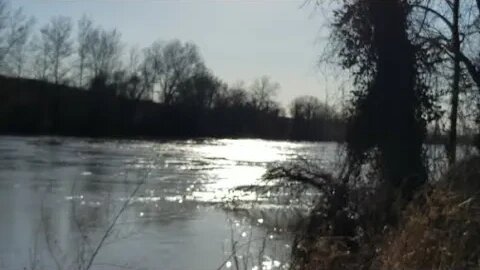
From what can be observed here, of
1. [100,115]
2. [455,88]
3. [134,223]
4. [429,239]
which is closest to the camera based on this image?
[429,239]

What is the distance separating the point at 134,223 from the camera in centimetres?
1505

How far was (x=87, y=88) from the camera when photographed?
272ft

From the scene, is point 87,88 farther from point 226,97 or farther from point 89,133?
point 226,97

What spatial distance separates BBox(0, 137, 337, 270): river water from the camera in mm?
11156

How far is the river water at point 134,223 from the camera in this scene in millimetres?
11156

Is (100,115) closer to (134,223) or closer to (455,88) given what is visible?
(134,223)

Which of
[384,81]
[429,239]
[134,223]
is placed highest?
[384,81]

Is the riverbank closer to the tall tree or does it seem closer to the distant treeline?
the tall tree

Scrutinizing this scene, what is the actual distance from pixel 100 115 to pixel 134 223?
63510mm

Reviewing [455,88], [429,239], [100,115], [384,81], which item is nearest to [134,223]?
[384,81]

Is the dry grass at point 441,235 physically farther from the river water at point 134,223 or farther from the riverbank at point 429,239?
the river water at point 134,223

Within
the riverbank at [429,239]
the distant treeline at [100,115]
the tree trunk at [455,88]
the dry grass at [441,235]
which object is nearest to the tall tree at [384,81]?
the tree trunk at [455,88]

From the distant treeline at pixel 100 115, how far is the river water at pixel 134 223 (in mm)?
38777

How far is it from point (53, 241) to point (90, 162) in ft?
70.4
